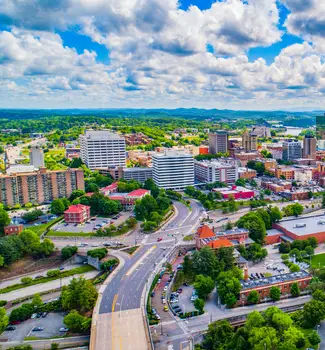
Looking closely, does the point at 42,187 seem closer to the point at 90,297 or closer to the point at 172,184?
the point at 172,184

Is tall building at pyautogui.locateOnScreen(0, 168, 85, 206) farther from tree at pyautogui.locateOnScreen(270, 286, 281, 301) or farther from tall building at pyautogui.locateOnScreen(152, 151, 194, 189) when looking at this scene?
tree at pyautogui.locateOnScreen(270, 286, 281, 301)

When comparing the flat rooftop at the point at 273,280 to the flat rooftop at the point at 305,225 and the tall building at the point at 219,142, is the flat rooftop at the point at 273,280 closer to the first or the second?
the flat rooftop at the point at 305,225

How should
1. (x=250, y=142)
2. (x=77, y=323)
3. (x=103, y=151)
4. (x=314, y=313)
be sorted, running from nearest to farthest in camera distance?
(x=314, y=313), (x=77, y=323), (x=103, y=151), (x=250, y=142)

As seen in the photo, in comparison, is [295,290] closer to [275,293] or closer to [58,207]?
A: [275,293]

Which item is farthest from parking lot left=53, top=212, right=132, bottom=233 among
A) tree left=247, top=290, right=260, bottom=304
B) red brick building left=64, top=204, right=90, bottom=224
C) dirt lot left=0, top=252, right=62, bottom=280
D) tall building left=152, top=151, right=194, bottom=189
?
tree left=247, top=290, right=260, bottom=304


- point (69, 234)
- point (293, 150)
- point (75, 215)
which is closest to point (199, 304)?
point (69, 234)
